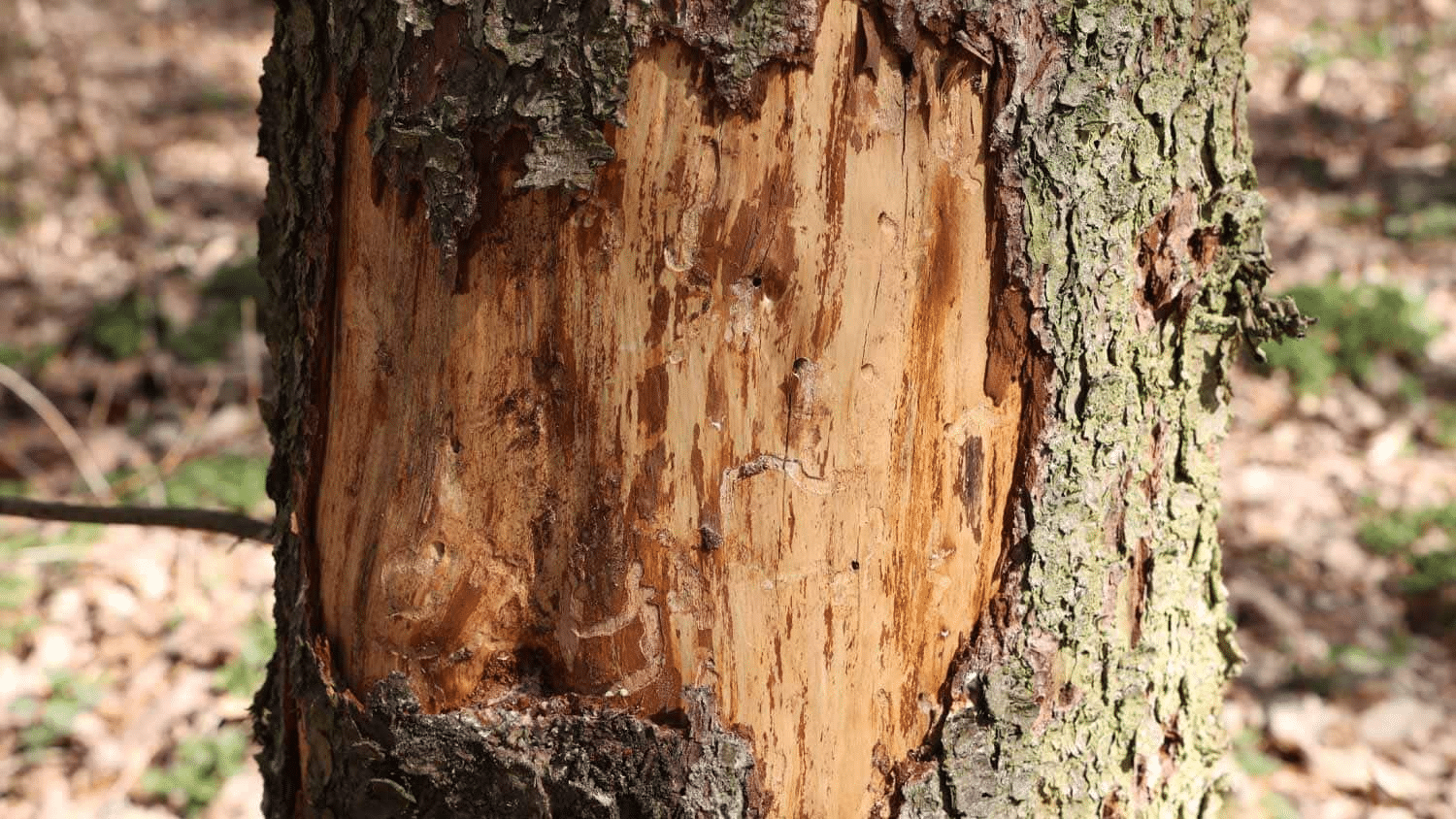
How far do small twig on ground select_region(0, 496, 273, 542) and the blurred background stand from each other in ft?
1.01

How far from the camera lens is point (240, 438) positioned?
4.41m

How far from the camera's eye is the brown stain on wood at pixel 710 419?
3.81ft

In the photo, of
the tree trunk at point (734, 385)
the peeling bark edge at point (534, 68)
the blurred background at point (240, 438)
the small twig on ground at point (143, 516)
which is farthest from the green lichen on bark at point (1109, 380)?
the small twig on ground at point (143, 516)

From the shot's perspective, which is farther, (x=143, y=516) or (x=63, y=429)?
(x=63, y=429)

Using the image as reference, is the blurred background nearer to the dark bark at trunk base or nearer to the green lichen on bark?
the green lichen on bark

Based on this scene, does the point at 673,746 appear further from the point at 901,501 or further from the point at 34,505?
the point at 34,505

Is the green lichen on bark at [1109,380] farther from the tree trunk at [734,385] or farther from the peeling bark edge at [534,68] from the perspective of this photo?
the peeling bark edge at [534,68]

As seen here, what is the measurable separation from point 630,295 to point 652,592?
0.32 meters

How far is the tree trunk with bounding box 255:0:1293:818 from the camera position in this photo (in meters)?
1.15

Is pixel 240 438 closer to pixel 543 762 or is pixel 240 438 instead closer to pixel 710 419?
pixel 543 762

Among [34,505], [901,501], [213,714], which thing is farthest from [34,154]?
[901,501]

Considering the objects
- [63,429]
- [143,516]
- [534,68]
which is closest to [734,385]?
[534,68]

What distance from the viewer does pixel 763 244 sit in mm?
1166

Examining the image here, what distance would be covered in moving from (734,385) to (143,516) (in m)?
0.96
